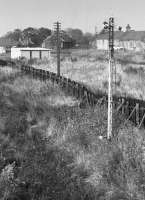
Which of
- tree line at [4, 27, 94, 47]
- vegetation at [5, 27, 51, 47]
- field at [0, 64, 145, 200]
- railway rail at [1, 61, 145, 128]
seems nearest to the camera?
field at [0, 64, 145, 200]

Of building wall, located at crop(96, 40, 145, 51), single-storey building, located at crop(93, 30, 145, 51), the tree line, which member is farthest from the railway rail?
the tree line

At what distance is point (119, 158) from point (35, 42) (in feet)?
284

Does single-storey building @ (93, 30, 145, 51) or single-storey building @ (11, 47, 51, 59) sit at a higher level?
single-storey building @ (93, 30, 145, 51)

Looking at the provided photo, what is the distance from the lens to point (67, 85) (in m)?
19.1

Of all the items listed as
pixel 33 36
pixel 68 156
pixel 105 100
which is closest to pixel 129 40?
pixel 33 36

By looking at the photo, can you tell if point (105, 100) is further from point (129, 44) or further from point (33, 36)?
point (33, 36)

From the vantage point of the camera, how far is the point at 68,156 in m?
9.79

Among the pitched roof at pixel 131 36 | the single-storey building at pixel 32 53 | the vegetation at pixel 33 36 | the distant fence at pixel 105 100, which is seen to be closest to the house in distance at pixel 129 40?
the pitched roof at pixel 131 36

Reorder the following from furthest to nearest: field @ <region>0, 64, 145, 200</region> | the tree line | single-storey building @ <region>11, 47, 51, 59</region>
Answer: the tree line < single-storey building @ <region>11, 47, 51, 59</region> < field @ <region>0, 64, 145, 200</region>

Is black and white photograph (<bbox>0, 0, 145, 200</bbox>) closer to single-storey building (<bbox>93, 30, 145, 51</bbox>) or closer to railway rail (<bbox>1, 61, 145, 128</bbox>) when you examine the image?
railway rail (<bbox>1, 61, 145, 128</bbox>)

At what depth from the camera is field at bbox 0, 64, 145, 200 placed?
7766 mm

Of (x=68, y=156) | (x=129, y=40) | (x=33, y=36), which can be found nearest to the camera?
(x=68, y=156)

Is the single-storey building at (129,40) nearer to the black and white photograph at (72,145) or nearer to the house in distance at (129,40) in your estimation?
the house in distance at (129,40)

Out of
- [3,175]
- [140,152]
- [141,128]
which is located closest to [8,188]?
[3,175]
